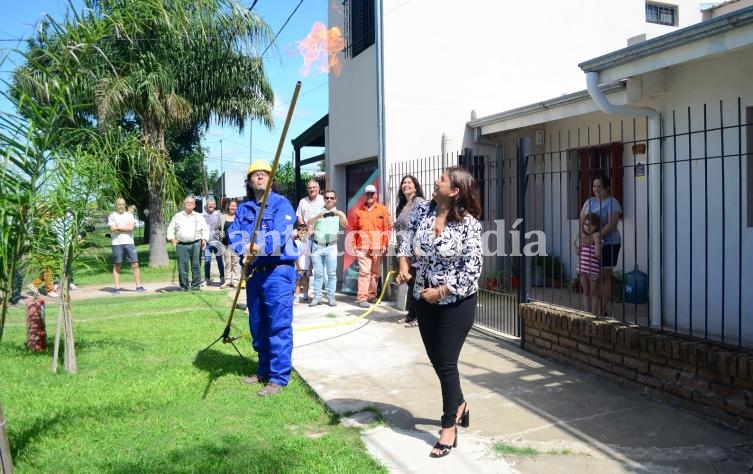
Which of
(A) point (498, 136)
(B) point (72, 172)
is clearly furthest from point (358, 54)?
(B) point (72, 172)

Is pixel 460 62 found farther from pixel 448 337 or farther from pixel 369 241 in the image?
pixel 448 337

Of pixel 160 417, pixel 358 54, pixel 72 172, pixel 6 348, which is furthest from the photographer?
pixel 358 54

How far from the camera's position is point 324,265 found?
30.9ft

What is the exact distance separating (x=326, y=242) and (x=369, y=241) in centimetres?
66

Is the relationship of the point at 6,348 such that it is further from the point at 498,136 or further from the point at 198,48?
the point at 198,48

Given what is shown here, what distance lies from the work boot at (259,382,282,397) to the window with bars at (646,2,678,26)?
10.8m

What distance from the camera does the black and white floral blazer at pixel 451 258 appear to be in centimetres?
380

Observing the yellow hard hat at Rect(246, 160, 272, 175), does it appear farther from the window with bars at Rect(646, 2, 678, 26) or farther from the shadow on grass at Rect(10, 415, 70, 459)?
the window with bars at Rect(646, 2, 678, 26)

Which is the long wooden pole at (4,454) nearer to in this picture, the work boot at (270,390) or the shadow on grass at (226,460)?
the shadow on grass at (226,460)

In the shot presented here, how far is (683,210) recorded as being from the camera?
6.21 meters

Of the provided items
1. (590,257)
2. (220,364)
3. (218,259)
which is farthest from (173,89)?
(590,257)

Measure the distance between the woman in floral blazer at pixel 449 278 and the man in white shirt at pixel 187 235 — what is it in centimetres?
766

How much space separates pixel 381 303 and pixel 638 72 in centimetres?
513

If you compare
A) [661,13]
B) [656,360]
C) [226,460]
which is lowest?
[226,460]
